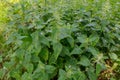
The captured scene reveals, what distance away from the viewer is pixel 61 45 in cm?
249

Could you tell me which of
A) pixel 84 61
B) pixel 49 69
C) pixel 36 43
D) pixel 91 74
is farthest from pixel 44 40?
pixel 91 74

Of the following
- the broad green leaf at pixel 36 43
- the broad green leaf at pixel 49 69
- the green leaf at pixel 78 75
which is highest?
the broad green leaf at pixel 36 43

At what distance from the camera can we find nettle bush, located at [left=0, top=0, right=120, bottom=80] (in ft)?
8.14

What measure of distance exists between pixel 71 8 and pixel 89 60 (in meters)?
0.70

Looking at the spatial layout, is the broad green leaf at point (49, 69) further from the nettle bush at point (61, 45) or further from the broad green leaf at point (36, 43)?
the broad green leaf at point (36, 43)

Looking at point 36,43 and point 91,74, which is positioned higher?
point 36,43

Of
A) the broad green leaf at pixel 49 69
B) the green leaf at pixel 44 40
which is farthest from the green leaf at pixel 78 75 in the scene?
the green leaf at pixel 44 40

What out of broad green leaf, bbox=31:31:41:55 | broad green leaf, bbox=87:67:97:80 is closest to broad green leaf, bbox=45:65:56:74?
broad green leaf, bbox=31:31:41:55

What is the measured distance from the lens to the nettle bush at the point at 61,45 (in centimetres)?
248

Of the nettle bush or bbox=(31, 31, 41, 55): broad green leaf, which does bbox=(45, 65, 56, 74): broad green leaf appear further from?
bbox=(31, 31, 41, 55): broad green leaf

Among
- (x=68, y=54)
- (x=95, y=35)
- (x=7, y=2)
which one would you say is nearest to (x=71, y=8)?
(x=95, y=35)

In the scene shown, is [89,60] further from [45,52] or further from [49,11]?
[49,11]

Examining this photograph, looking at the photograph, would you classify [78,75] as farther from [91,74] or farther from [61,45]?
[61,45]

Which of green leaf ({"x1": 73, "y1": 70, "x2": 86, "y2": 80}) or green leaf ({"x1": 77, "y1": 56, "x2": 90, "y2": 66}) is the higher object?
green leaf ({"x1": 77, "y1": 56, "x2": 90, "y2": 66})
